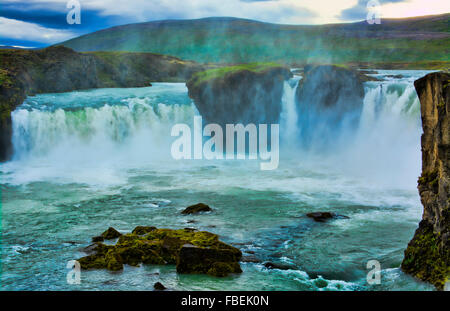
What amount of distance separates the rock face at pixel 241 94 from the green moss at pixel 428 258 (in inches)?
1264

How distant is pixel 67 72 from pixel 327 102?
31.9 meters

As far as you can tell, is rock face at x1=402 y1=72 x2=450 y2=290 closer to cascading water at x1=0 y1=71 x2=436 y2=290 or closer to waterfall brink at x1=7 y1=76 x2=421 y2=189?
cascading water at x1=0 y1=71 x2=436 y2=290

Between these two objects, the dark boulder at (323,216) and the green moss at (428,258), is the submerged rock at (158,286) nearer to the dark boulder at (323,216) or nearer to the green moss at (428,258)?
the green moss at (428,258)

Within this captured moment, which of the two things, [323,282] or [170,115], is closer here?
[323,282]

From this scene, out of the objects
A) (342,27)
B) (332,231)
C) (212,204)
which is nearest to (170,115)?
(212,204)

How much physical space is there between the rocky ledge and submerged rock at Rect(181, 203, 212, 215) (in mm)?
5463

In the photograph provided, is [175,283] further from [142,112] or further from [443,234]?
[142,112]

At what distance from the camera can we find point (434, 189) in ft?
50.6

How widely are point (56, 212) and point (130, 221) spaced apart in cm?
454

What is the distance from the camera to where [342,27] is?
101438 millimetres

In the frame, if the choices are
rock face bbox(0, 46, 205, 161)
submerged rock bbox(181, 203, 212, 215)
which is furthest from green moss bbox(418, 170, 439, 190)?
rock face bbox(0, 46, 205, 161)

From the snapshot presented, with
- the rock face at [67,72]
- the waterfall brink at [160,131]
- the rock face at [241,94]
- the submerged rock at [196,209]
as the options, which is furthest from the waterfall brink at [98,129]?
the submerged rock at [196,209]

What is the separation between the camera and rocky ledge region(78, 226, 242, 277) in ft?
56.1

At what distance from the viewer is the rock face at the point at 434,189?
1452 cm
